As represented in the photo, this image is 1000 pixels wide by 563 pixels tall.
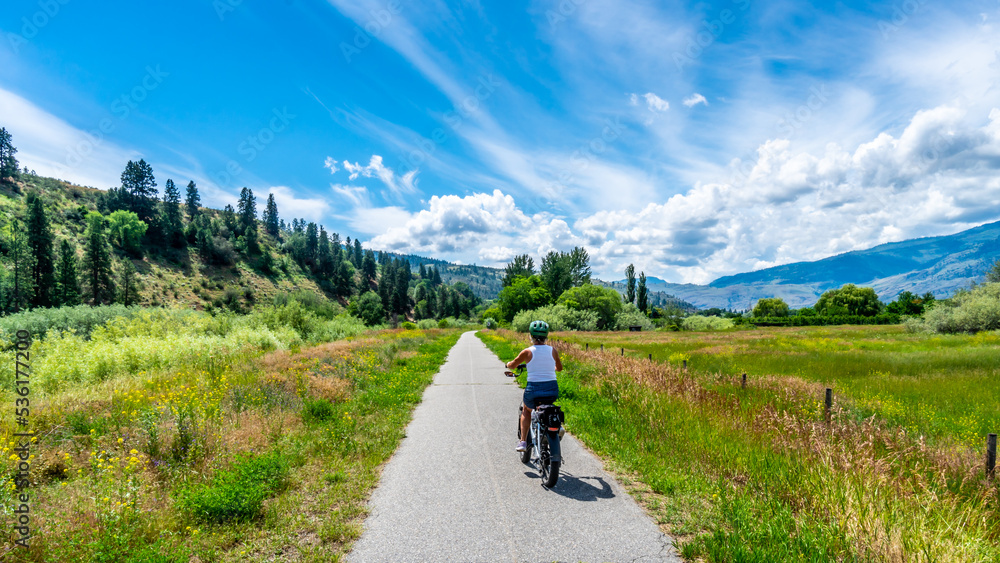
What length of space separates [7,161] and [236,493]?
472 feet

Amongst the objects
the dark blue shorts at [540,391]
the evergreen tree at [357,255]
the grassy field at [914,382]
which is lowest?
the grassy field at [914,382]

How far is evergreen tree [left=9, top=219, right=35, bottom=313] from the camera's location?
4853cm

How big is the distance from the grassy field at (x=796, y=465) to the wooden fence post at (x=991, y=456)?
0.45ft

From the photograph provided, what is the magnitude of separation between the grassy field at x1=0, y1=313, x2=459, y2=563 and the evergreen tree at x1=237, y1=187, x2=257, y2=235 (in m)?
132

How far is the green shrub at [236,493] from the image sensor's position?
4328 millimetres

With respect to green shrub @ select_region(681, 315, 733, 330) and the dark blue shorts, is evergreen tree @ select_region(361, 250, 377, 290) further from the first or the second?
the dark blue shorts

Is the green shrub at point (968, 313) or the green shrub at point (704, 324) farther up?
the green shrub at point (968, 313)

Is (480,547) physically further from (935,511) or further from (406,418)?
(406,418)

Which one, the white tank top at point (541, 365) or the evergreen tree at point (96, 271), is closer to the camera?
the white tank top at point (541, 365)

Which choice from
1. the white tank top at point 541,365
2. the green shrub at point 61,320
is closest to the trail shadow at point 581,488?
the white tank top at point 541,365

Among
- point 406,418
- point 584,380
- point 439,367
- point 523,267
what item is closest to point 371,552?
point 406,418

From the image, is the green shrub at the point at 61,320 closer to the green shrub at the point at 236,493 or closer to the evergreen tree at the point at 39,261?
the green shrub at the point at 236,493

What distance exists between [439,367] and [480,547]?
15562 mm

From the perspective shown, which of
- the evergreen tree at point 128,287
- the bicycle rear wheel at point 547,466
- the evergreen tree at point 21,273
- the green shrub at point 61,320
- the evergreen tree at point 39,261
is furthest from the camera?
the evergreen tree at point 128,287
